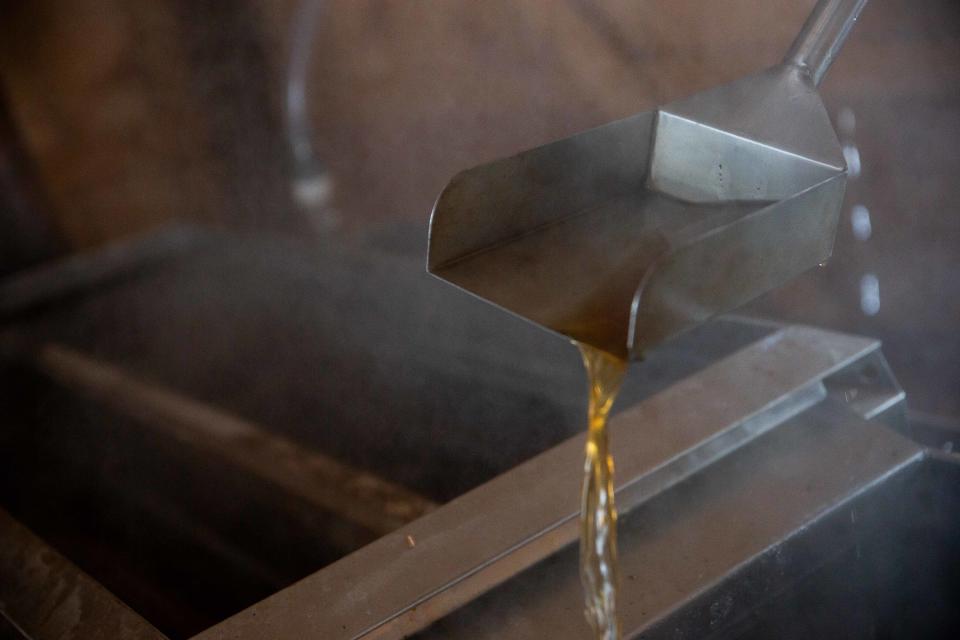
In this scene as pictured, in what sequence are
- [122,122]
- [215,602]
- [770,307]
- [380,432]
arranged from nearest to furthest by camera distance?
1. [215,602]
2. [380,432]
3. [770,307]
4. [122,122]

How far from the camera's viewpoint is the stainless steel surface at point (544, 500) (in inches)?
31.9

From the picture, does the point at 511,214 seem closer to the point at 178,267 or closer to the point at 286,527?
the point at 286,527

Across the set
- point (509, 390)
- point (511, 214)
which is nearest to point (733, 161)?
point (511, 214)

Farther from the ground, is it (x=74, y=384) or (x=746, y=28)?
(x=746, y=28)

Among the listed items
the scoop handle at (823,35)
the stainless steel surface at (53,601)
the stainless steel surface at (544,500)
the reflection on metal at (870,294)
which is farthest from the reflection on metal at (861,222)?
the stainless steel surface at (53,601)

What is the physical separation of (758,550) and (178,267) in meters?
1.55

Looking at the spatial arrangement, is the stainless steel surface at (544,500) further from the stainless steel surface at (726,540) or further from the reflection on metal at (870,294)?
the reflection on metal at (870,294)

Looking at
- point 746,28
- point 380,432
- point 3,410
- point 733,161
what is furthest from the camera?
point 746,28

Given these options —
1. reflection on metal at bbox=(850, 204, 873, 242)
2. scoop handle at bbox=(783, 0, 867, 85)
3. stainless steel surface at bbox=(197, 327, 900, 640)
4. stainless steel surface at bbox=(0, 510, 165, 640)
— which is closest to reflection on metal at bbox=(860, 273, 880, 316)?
reflection on metal at bbox=(850, 204, 873, 242)

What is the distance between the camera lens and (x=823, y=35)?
0.78 m

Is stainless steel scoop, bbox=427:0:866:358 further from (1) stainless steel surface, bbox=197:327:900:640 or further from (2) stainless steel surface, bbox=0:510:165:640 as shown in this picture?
(2) stainless steel surface, bbox=0:510:165:640

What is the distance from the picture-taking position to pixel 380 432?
126 cm

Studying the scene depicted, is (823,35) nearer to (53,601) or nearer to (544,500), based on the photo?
(544,500)

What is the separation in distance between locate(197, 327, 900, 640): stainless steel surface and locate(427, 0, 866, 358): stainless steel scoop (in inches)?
10.6
